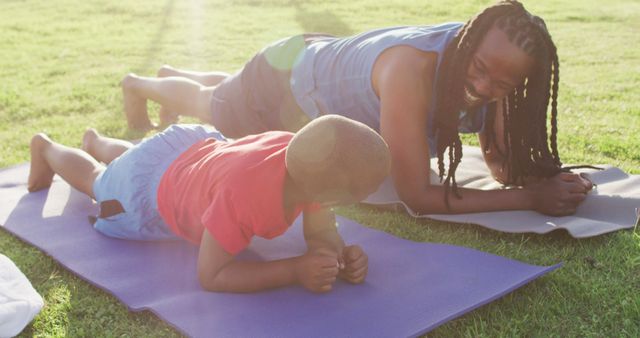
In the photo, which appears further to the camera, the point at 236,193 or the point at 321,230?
the point at 321,230

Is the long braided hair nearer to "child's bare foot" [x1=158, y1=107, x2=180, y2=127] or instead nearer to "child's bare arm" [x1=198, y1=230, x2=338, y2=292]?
"child's bare arm" [x1=198, y1=230, x2=338, y2=292]

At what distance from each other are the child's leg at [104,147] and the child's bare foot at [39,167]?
28 cm

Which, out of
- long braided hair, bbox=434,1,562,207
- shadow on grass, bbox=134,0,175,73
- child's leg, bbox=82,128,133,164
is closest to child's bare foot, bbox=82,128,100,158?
child's leg, bbox=82,128,133,164

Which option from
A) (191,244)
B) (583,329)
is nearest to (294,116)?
(191,244)

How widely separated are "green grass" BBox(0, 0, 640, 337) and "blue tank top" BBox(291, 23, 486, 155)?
58cm

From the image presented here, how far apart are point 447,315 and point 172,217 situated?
4.34 feet

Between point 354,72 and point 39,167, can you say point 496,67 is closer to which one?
point 354,72

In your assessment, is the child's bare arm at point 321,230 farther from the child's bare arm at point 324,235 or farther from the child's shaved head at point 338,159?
the child's shaved head at point 338,159

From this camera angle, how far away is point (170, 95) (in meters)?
5.14

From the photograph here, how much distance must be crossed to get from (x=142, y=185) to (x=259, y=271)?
0.87 metres

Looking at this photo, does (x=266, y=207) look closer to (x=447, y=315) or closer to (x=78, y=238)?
(x=447, y=315)

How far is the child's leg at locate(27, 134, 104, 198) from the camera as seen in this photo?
3.82m

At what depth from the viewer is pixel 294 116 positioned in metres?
4.22

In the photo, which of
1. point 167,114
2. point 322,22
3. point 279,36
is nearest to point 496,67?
point 167,114
